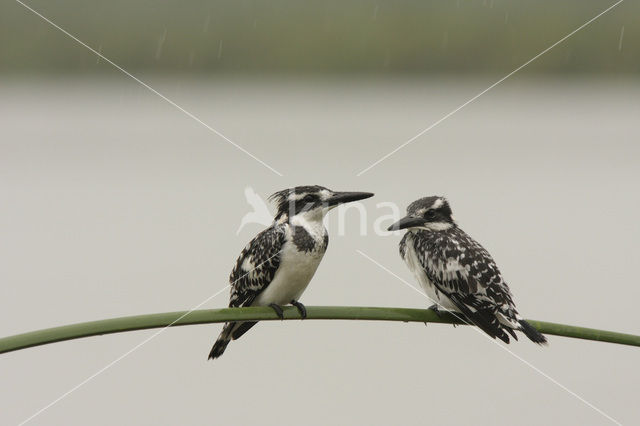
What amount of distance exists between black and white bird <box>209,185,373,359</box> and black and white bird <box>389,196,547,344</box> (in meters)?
0.28

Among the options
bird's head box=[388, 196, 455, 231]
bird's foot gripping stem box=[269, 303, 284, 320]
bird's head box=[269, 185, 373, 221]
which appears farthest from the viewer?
bird's head box=[388, 196, 455, 231]

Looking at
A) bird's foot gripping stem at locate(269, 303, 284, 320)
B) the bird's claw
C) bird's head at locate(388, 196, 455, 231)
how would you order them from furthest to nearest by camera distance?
bird's head at locate(388, 196, 455, 231)
the bird's claw
bird's foot gripping stem at locate(269, 303, 284, 320)

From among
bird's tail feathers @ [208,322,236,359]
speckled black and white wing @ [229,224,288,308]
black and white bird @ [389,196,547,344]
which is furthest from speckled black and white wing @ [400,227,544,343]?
bird's tail feathers @ [208,322,236,359]

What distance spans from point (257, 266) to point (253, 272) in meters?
0.03

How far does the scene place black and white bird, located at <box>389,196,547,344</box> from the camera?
3.02 m

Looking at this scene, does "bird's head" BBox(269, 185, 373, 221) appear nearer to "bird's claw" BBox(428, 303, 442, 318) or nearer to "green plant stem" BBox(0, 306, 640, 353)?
"bird's claw" BBox(428, 303, 442, 318)

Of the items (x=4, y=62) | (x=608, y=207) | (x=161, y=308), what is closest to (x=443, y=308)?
(x=161, y=308)

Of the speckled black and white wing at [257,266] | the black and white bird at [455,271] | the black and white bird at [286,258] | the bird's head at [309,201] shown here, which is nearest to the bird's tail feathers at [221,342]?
the black and white bird at [286,258]

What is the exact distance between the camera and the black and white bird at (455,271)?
3020 millimetres

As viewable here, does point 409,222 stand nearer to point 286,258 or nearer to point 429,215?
point 429,215

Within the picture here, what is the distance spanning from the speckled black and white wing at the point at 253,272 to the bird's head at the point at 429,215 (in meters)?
0.41

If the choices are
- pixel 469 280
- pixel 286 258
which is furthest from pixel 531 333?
pixel 286 258

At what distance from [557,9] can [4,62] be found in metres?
6.55

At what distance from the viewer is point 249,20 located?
37.8 ft
